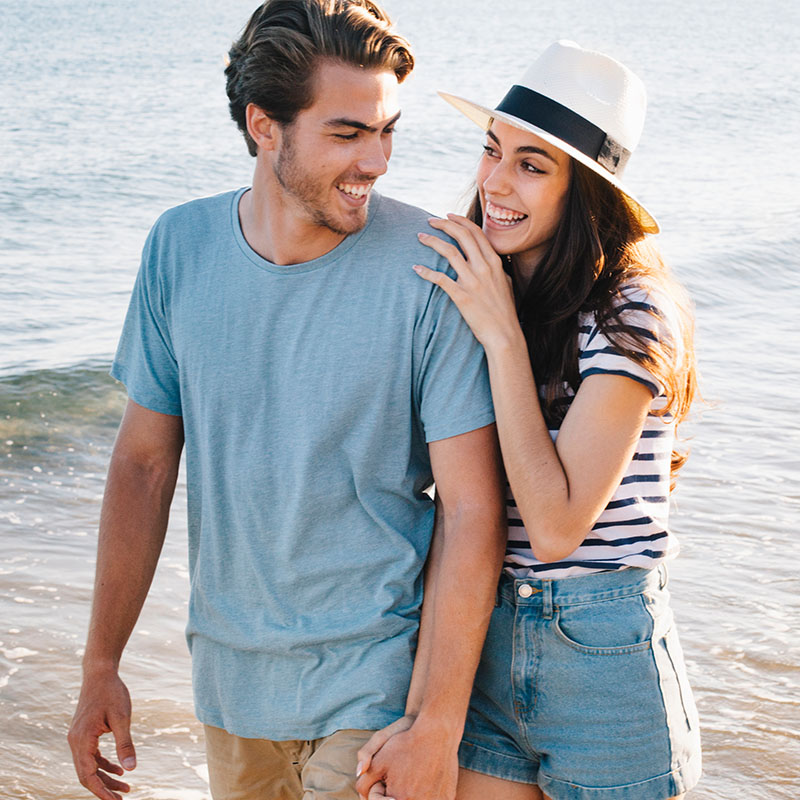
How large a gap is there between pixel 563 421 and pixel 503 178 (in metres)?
0.62

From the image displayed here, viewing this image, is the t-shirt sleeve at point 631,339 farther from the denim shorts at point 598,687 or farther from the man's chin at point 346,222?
the man's chin at point 346,222

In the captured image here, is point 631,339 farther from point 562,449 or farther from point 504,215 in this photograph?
point 504,215

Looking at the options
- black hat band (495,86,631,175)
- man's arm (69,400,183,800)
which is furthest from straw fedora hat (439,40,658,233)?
man's arm (69,400,183,800)

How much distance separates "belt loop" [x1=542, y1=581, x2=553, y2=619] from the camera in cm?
241

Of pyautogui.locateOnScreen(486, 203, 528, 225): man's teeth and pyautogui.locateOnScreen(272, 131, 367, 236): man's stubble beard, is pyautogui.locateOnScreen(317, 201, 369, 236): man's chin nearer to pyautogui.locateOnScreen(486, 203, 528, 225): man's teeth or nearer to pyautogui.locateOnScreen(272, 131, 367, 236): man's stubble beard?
pyautogui.locateOnScreen(272, 131, 367, 236): man's stubble beard

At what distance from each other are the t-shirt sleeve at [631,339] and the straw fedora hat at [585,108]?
33 centimetres

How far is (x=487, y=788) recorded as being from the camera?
2490 millimetres

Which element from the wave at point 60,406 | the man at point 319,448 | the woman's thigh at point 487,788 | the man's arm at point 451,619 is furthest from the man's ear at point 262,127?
the wave at point 60,406

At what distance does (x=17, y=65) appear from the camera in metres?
25.8

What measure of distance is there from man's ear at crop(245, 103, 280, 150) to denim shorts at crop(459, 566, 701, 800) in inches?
43.5

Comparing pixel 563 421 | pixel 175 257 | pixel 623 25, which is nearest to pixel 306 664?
pixel 563 421

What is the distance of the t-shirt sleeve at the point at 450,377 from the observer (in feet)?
7.63

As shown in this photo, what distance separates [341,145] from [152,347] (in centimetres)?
64

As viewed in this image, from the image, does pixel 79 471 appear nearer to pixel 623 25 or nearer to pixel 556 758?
pixel 556 758
